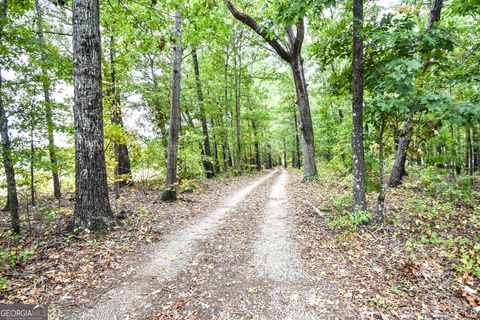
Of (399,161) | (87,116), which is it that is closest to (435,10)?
(399,161)

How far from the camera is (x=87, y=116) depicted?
5270mm

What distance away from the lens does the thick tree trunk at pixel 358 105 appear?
16.8 feet

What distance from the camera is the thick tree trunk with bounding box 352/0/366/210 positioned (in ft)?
16.8

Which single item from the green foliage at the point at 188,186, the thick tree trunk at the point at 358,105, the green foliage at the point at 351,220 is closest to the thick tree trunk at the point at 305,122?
the green foliage at the point at 188,186

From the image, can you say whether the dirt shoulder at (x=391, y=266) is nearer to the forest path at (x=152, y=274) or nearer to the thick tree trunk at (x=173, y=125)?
the forest path at (x=152, y=274)

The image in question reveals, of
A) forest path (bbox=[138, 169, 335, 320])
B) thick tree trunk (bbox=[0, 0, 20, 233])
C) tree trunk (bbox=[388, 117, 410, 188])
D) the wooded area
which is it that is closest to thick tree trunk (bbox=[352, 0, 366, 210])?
the wooded area

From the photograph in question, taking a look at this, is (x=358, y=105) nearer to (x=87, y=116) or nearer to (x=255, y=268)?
(x=255, y=268)

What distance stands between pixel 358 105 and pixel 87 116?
6291 mm

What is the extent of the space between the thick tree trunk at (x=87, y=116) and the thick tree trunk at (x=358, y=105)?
592 centimetres

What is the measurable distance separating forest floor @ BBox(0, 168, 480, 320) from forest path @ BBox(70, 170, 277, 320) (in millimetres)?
20

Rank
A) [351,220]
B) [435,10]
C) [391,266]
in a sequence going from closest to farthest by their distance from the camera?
[391,266] → [351,220] → [435,10]

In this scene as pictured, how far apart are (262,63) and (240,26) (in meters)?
4.41

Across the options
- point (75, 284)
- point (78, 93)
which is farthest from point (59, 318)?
point (78, 93)

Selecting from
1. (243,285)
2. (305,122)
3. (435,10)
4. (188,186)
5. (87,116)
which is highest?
(435,10)
